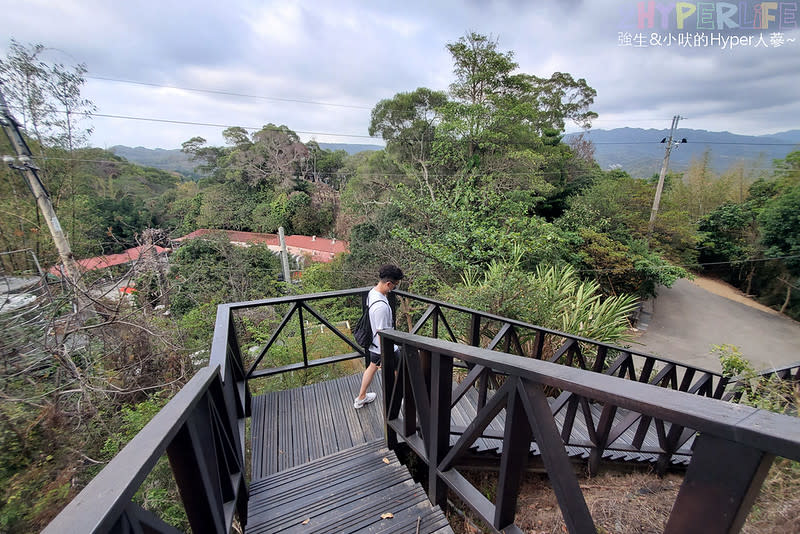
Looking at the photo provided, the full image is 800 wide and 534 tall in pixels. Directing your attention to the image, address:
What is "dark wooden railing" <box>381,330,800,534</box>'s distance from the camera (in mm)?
560

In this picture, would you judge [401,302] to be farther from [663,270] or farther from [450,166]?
[663,270]

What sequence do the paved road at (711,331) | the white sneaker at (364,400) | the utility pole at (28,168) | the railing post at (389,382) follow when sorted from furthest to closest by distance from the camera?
the paved road at (711,331) → the utility pole at (28,168) → the white sneaker at (364,400) → the railing post at (389,382)

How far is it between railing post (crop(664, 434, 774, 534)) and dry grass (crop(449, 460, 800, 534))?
0.73 meters

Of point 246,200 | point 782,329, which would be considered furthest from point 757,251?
point 246,200

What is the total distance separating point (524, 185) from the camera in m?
11.8

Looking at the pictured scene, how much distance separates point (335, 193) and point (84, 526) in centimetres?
2415

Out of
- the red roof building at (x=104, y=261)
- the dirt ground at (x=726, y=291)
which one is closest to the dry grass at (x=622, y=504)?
the red roof building at (x=104, y=261)

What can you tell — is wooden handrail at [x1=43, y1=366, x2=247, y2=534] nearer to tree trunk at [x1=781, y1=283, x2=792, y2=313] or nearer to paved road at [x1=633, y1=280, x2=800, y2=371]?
paved road at [x1=633, y1=280, x2=800, y2=371]

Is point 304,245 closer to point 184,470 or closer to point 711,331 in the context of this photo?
point 184,470

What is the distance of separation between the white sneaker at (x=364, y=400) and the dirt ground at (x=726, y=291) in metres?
20.3

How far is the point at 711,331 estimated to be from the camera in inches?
460

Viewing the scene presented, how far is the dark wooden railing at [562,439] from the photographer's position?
56cm

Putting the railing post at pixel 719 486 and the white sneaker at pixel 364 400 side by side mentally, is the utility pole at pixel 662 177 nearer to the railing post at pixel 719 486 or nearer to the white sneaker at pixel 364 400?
the white sneaker at pixel 364 400

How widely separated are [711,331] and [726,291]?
7239 mm
